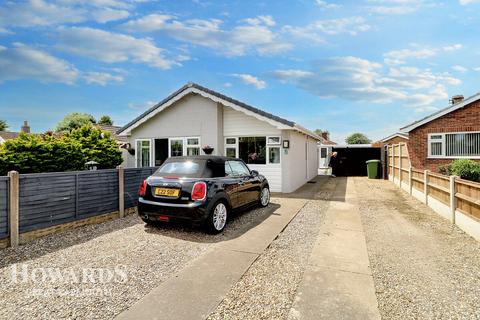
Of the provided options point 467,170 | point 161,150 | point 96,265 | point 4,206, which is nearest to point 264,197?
point 96,265

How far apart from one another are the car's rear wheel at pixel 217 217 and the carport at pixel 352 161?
654 inches

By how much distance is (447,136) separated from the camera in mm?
12547

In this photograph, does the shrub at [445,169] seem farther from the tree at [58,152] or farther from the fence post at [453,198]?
the tree at [58,152]

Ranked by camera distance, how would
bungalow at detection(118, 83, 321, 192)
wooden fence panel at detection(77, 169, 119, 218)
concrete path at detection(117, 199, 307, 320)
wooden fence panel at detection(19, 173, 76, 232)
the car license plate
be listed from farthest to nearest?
bungalow at detection(118, 83, 321, 192) < wooden fence panel at detection(77, 169, 119, 218) < the car license plate < wooden fence panel at detection(19, 173, 76, 232) < concrete path at detection(117, 199, 307, 320)

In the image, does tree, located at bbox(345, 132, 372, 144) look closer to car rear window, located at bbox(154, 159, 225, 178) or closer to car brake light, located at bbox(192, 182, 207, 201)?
car rear window, located at bbox(154, 159, 225, 178)

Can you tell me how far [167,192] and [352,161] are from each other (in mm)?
18392

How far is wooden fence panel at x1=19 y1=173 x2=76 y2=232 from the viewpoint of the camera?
4547 millimetres

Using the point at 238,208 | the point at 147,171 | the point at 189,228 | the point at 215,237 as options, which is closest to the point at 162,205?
the point at 189,228

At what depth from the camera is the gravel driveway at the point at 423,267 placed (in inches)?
107

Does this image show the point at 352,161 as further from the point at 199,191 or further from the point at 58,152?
the point at 58,152

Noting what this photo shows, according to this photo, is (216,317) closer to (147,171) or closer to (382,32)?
(147,171)

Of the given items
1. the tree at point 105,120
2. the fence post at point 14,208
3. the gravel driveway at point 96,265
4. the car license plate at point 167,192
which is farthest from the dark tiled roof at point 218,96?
the tree at point 105,120

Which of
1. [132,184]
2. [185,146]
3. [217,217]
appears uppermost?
[185,146]

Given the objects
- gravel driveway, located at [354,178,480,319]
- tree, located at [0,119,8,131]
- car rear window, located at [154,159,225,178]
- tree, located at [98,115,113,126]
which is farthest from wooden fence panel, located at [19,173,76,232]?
tree, located at [0,119,8,131]
